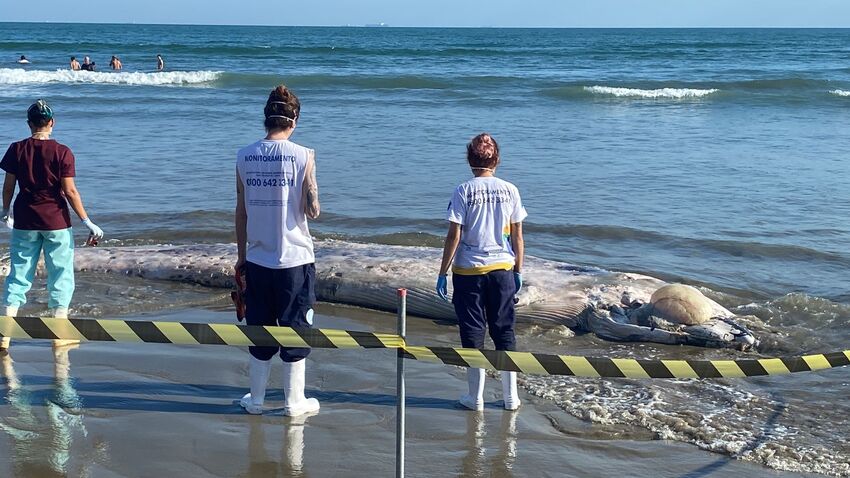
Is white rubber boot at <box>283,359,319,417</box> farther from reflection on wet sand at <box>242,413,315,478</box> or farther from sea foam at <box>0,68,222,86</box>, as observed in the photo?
sea foam at <box>0,68,222,86</box>

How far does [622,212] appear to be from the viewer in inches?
461

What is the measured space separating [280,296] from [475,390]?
1288 mm

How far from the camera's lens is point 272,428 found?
5.07 meters

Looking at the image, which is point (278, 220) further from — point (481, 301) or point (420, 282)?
point (420, 282)

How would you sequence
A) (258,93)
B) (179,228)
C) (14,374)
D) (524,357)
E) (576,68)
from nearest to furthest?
(524,357) → (14,374) → (179,228) → (258,93) → (576,68)

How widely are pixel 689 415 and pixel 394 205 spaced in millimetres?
7103

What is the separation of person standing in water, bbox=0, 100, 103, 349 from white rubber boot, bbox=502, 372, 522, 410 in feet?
9.74

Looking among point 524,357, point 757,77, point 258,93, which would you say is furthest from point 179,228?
point 757,77

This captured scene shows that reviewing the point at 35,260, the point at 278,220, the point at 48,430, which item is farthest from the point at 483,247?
the point at 35,260

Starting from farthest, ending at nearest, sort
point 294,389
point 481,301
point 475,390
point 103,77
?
point 103,77
point 475,390
point 481,301
point 294,389

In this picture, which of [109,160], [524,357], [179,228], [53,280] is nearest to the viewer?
[524,357]

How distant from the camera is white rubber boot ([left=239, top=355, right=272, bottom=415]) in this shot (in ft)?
17.1

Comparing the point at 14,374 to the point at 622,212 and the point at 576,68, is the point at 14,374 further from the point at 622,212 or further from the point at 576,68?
the point at 576,68

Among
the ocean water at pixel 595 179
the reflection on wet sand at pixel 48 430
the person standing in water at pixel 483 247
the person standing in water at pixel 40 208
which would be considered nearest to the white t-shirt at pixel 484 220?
the person standing in water at pixel 483 247
